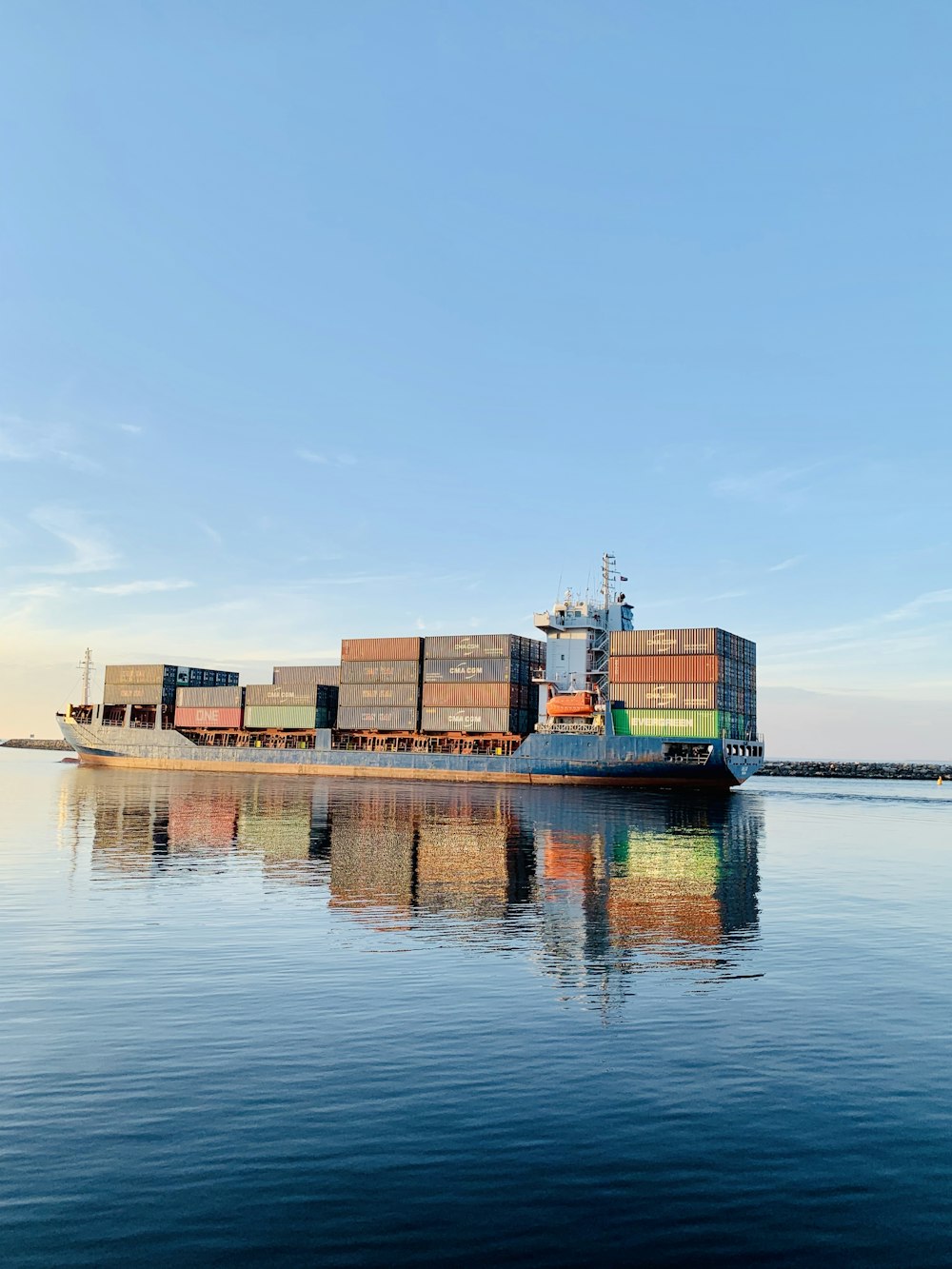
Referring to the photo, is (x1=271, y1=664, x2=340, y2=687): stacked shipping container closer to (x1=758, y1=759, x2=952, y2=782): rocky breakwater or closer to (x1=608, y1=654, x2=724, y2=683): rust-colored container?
(x1=608, y1=654, x2=724, y2=683): rust-colored container

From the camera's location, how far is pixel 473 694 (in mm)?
106125

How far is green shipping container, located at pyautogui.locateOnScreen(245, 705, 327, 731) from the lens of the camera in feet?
384

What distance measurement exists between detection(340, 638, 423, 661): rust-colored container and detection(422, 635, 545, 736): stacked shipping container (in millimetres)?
2240

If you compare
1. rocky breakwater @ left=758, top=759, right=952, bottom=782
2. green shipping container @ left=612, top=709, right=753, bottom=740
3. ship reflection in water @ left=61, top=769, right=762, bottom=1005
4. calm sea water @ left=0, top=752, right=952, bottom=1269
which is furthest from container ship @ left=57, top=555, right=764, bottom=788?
rocky breakwater @ left=758, top=759, right=952, bottom=782

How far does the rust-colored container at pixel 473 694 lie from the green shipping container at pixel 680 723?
46.3 ft

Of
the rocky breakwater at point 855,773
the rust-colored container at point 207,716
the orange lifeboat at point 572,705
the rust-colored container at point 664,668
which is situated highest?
the rust-colored container at point 664,668

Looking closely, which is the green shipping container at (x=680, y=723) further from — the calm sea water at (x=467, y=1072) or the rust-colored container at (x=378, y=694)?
the calm sea water at (x=467, y=1072)

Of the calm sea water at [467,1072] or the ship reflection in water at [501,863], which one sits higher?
the calm sea water at [467,1072]

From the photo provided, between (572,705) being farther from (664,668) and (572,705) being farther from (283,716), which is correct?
(283,716)

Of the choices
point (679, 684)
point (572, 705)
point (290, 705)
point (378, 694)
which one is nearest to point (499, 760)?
point (572, 705)

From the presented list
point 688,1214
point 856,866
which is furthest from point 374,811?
point 688,1214

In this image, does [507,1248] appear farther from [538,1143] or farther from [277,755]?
[277,755]

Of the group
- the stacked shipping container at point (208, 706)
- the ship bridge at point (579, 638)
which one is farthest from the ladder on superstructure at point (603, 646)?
the stacked shipping container at point (208, 706)

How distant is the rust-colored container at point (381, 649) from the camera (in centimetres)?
11181
